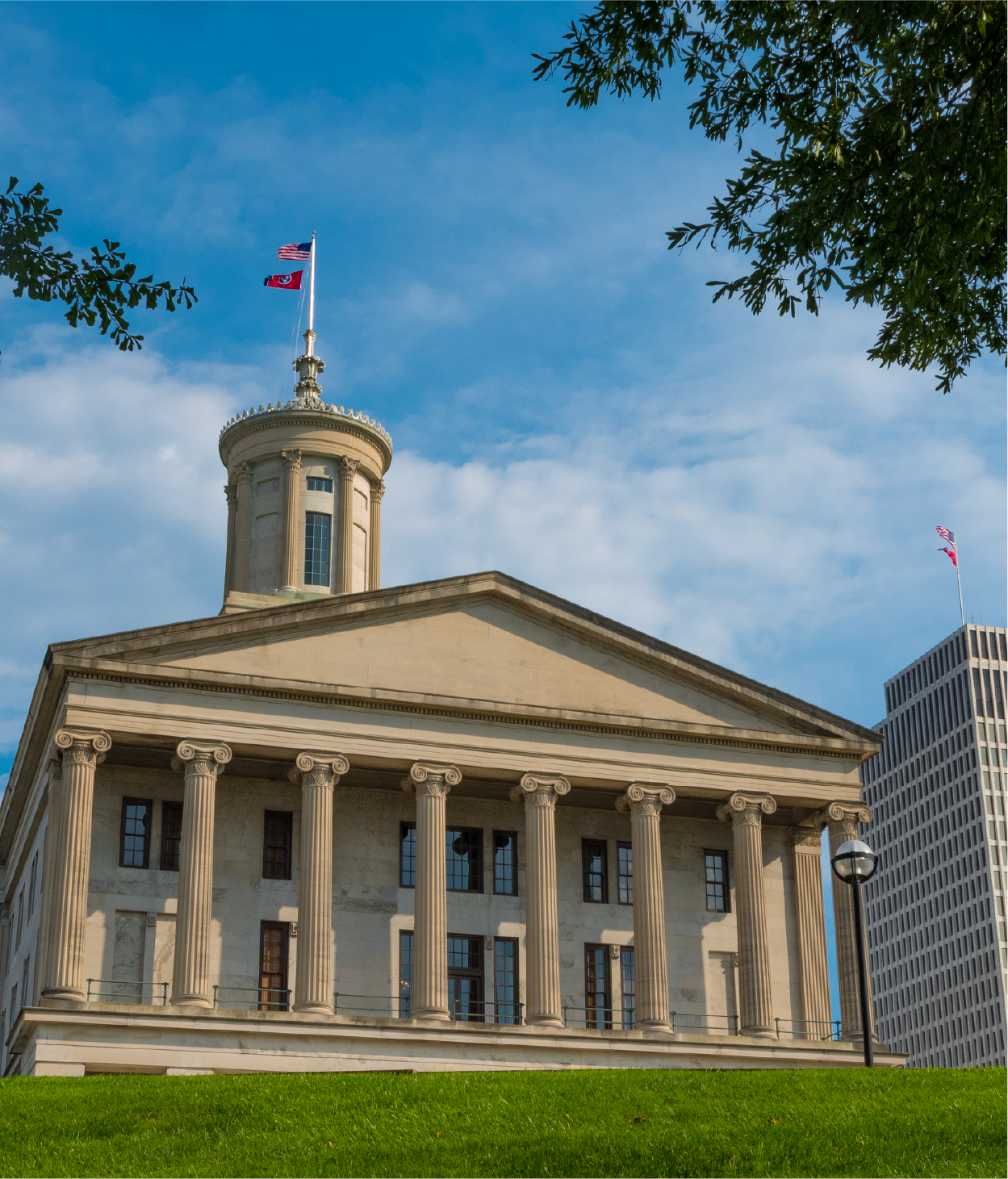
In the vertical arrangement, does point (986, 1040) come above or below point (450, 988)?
above

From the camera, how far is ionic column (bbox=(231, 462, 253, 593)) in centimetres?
6125

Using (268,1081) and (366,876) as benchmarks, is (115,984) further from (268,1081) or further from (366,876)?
(268,1081)

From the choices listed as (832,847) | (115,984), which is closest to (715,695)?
(832,847)

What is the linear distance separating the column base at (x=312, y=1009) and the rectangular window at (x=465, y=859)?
22.7 ft

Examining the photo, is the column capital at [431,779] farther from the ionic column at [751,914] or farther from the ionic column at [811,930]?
the ionic column at [811,930]

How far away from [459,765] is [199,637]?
8518 mm

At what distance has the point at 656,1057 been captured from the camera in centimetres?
4569

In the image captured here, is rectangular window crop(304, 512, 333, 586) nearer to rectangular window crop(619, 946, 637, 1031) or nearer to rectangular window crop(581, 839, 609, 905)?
rectangular window crop(581, 839, 609, 905)

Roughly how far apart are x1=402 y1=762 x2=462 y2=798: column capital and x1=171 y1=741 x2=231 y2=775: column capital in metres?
5.40

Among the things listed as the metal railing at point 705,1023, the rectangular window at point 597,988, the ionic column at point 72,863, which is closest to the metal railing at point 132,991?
the ionic column at point 72,863

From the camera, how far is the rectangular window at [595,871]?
2019 inches

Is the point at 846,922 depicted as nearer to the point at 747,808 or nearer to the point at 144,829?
the point at 747,808

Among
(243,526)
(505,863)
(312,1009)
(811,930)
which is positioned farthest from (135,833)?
(811,930)

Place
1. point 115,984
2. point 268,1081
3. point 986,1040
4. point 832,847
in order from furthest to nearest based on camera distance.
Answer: point 986,1040 < point 832,847 < point 115,984 < point 268,1081
